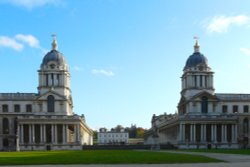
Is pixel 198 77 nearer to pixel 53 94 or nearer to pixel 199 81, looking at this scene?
pixel 199 81

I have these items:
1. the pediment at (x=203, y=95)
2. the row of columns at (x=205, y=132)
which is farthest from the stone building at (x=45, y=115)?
the pediment at (x=203, y=95)

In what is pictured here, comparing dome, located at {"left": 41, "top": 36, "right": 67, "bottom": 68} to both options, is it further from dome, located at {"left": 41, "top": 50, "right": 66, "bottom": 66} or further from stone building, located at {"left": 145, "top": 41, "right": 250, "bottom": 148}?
stone building, located at {"left": 145, "top": 41, "right": 250, "bottom": 148}

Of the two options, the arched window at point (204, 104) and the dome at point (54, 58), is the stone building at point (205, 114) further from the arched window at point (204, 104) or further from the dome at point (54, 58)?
the dome at point (54, 58)

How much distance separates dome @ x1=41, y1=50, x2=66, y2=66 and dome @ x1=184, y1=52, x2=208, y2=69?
34979mm

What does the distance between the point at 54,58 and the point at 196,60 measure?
129 ft

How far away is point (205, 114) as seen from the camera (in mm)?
127000

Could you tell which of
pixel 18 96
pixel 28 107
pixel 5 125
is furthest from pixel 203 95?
pixel 5 125

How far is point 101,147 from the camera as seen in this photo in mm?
115938

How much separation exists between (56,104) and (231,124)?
46.9 meters

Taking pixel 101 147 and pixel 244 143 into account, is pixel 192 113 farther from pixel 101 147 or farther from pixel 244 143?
pixel 101 147

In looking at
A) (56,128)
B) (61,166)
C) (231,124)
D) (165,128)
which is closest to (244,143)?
(231,124)

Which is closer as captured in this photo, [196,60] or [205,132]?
[205,132]

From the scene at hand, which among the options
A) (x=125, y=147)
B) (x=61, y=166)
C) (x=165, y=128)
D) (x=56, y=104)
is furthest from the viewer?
(x=165, y=128)

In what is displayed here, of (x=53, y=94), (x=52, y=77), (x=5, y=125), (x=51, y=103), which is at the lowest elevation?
(x=5, y=125)
